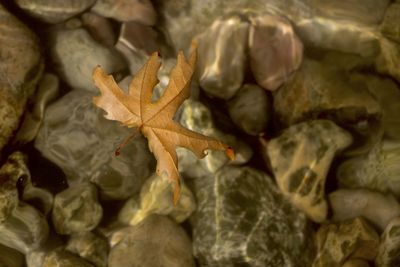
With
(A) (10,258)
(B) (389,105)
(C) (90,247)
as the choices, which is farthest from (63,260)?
(B) (389,105)

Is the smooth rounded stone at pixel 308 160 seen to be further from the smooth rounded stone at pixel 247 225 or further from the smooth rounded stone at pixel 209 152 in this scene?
the smooth rounded stone at pixel 209 152

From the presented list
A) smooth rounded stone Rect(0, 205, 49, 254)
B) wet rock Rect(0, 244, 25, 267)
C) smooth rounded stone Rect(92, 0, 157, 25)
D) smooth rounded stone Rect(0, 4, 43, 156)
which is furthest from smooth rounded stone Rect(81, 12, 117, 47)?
wet rock Rect(0, 244, 25, 267)

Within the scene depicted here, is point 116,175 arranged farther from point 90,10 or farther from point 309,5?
point 309,5

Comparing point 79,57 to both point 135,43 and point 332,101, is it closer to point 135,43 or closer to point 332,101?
point 135,43

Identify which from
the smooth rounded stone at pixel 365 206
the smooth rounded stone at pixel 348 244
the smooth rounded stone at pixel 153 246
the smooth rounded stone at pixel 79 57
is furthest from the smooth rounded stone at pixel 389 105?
the smooth rounded stone at pixel 79 57

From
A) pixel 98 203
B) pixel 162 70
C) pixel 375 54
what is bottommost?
pixel 98 203

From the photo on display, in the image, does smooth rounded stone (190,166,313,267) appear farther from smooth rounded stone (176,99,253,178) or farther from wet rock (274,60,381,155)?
wet rock (274,60,381,155)

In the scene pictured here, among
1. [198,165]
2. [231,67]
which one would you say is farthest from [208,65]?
[198,165]
